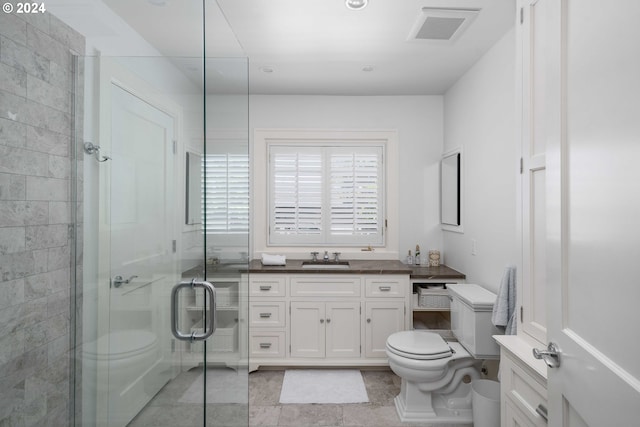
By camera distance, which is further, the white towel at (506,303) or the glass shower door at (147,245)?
the white towel at (506,303)

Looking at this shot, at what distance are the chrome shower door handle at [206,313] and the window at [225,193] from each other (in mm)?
199

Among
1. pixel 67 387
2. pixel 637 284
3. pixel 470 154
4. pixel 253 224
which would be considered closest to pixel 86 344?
pixel 67 387

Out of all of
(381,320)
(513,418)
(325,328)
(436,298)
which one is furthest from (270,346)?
(513,418)

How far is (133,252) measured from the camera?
3.65 ft

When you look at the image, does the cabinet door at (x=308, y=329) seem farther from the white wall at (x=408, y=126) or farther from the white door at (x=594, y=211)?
the white door at (x=594, y=211)

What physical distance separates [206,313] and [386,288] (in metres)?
2.04

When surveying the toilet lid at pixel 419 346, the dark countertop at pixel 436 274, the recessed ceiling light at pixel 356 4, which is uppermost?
the recessed ceiling light at pixel 356 4

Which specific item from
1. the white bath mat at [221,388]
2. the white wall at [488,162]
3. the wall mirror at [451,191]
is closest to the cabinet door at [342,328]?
the white wall at [488,162]

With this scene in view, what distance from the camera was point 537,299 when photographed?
4.96 feet

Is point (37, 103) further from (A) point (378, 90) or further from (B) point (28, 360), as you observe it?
(A) point (378, 90)

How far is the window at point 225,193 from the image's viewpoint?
1326mm

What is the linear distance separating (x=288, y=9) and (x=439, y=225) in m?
2.42

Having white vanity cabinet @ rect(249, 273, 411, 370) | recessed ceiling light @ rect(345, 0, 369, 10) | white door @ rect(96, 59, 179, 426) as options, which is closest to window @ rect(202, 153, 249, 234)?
white door @ rect(96, 59, 179, 426)

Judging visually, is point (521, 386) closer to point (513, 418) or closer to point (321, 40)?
point (513, 418)
